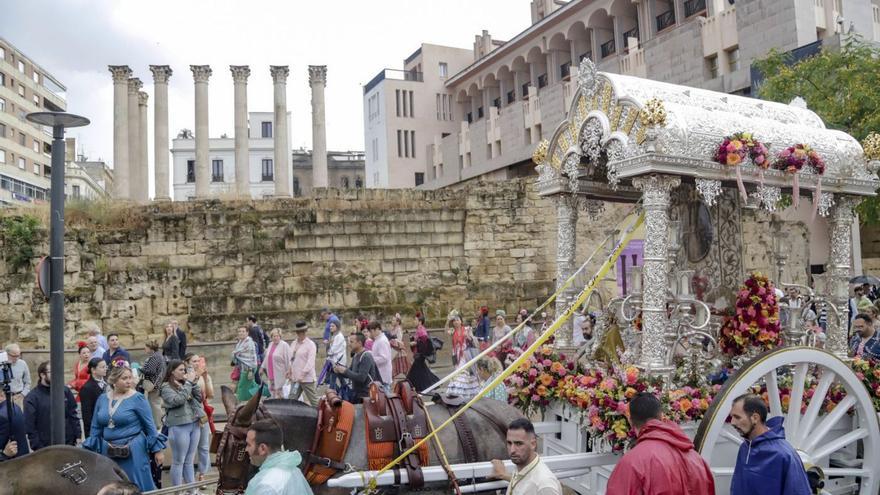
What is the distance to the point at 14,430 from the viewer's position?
6.93 metres

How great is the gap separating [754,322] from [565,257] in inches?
→ 80.3

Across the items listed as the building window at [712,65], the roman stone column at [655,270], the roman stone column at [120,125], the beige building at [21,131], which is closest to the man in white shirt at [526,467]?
the roman stone column at [655,270]

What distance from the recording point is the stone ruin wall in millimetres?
18594

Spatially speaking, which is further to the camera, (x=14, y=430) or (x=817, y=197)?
(x=14, y=430)

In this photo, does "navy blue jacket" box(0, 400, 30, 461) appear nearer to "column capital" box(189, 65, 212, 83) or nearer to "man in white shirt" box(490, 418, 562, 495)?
"man in white shirt" box(490, 418, 562, 495)

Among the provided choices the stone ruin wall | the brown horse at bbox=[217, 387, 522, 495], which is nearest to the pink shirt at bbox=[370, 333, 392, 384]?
the brown horse at bbox=[217, 387, 522, 495]

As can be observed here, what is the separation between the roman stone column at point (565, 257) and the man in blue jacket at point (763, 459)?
9.84 ft

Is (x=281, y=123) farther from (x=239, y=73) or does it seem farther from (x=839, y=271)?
(x=839, y=271)

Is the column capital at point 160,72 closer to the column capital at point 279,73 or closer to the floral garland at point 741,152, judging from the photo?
the column capital at point 279,73

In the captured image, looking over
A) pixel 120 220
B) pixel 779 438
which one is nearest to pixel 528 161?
pixel 120 220

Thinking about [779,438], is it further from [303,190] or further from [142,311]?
[303,190]

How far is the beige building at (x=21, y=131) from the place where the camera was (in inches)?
1971

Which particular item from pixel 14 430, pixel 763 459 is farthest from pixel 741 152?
pixel 14 430

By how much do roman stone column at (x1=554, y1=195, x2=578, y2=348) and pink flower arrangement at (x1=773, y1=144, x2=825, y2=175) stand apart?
2.16 meters
